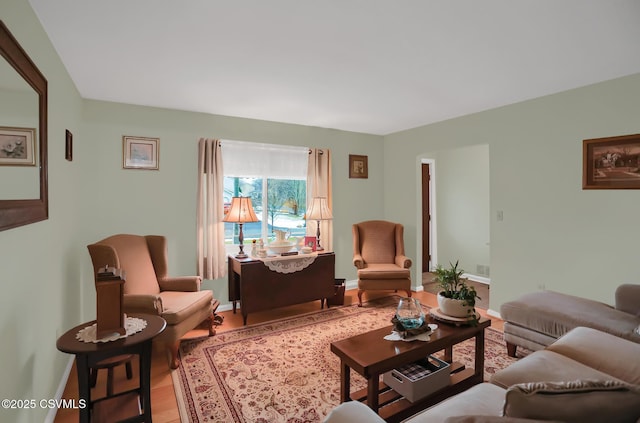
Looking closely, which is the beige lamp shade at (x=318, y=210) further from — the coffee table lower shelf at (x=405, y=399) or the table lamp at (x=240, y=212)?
the coffee table lower shelf at (x=405, y=399)

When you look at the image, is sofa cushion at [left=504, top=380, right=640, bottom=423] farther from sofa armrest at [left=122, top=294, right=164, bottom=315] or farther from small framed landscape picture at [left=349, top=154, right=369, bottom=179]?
small framed landscape picture at [left=349, top=154, right=369, bottom=179]

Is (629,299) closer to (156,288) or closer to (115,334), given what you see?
(115,334)

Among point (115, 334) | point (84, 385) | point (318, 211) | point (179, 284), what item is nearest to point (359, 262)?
point (318, 211)

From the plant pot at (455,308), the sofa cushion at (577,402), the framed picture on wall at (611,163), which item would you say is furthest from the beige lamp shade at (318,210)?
the sofa cushion at (577,402)

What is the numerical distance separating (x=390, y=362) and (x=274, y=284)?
6.52 ft

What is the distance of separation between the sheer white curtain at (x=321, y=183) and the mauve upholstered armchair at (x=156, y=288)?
178cm

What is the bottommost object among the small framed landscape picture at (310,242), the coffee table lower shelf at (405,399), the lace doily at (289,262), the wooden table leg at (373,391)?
the coffee table lower shelf at (405,399)

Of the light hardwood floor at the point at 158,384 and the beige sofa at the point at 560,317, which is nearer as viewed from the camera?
the light hardwood floor at the point at 158,384

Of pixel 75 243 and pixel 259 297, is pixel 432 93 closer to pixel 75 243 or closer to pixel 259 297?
pixel 259 297

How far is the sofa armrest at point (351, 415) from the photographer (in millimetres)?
1141

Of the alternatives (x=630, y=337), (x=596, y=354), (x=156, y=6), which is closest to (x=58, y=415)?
(x=156, y=6)

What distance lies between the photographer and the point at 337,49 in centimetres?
220

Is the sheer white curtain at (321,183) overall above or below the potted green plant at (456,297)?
above

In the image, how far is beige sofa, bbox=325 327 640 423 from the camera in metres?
0.88
